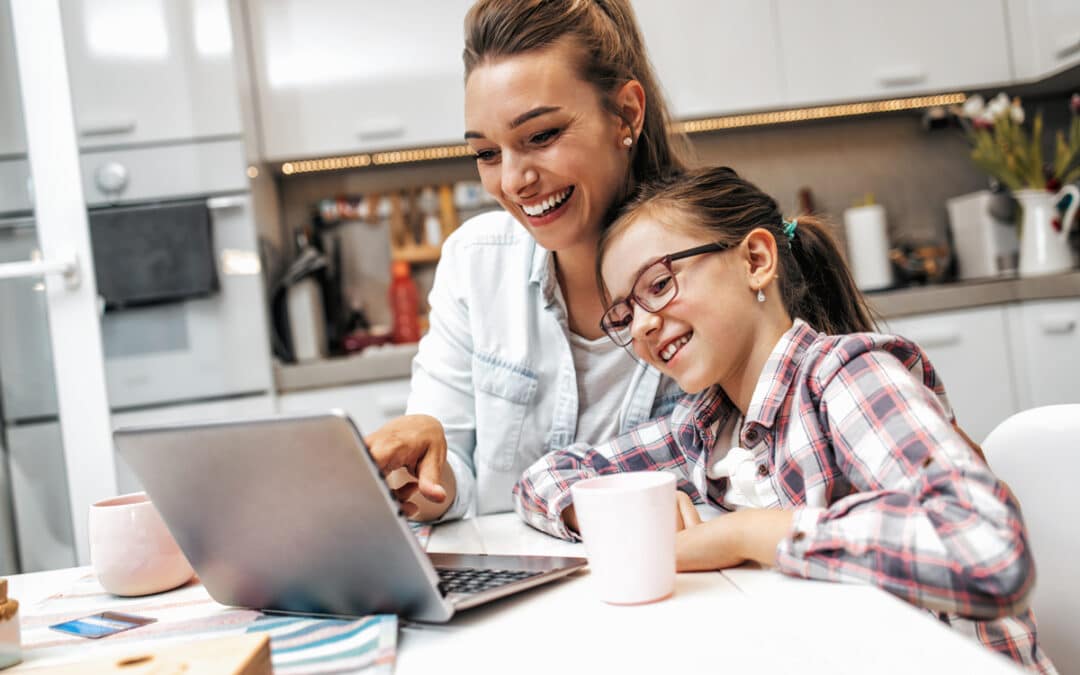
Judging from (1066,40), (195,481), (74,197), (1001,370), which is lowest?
(1001,370)

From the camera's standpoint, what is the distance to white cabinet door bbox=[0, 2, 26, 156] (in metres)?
2.18

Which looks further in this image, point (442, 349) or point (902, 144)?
point (902, 144)

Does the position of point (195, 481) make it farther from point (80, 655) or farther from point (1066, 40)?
point (1066, 40)

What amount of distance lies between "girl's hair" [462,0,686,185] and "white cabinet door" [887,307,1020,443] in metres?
1.59

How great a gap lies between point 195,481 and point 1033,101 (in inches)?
129

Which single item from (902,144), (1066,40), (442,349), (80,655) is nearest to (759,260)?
(442,349)

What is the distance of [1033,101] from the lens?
125 inches

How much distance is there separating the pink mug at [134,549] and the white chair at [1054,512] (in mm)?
801

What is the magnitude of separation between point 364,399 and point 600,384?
131cm

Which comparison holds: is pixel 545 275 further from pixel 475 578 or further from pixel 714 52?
pixel 714 52

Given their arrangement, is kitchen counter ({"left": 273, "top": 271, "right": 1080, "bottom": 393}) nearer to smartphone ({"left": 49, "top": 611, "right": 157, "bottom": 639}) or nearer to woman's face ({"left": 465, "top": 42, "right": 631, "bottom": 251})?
woman's face ({"left": 465, "top": 42, "right": 631, "bottom": 251})

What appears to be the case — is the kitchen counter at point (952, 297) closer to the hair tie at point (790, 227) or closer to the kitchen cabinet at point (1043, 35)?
the kitchen cabinet at point (1043, 35)

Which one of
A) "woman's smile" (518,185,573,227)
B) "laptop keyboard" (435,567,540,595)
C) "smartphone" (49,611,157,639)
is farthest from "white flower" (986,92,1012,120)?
"smartphone" (49,611,157,639)

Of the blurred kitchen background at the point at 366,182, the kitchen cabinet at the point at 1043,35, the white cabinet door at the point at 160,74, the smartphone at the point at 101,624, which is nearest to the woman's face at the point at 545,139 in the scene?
the smartphone at the point at 101,624
